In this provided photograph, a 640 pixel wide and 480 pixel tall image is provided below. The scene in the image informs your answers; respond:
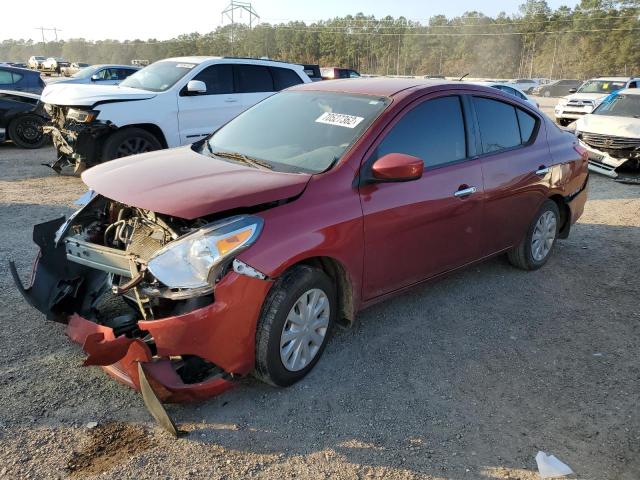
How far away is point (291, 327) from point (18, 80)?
12952mm

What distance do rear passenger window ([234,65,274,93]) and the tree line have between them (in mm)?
62791

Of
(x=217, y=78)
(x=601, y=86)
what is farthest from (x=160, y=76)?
(x=601, y=86)

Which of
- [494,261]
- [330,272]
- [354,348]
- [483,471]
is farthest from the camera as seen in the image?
[494,261]

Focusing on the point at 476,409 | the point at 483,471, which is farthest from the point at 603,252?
the point at 483,471

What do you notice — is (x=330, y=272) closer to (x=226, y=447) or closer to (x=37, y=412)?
(x=226, y=447)

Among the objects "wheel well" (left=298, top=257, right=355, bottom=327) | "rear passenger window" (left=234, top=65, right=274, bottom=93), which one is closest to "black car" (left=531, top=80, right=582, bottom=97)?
"rear passenger window" (left=234, top=65, right=274, bottom=93)

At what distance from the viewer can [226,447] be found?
2.80m

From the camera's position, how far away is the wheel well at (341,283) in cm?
339

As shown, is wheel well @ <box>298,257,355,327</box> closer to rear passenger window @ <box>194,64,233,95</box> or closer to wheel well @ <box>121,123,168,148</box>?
wheel well @ <box>121,123,168,148</box>

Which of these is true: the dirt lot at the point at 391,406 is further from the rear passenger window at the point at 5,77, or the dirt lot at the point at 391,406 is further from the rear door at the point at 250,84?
the rear passenger window at the point at 5,77

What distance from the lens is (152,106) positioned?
8.43 metres

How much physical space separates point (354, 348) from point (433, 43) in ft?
290

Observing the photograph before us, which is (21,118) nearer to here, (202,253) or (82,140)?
(82,140)

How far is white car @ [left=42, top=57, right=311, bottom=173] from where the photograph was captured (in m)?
8.02
